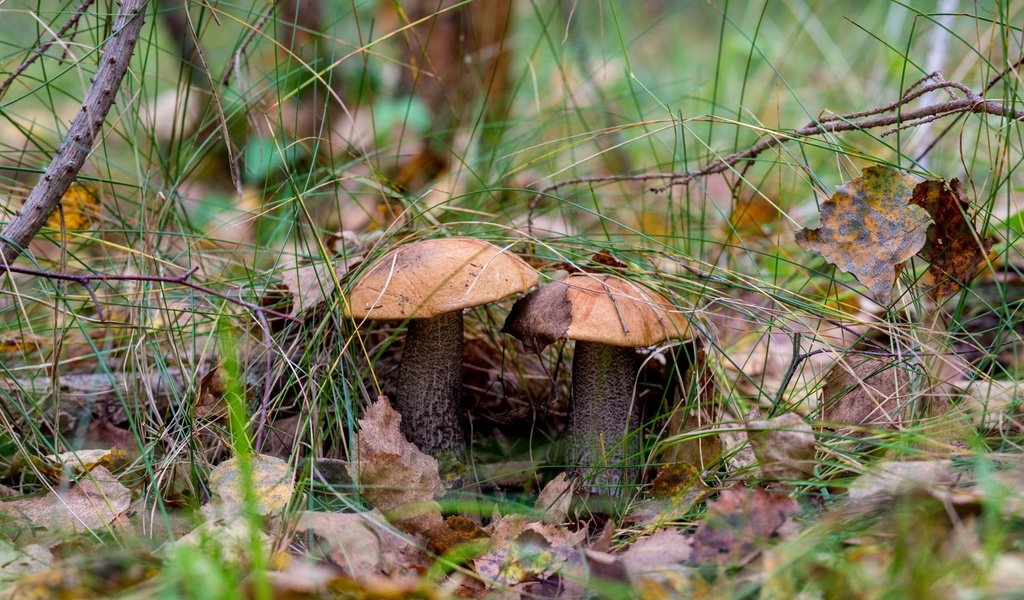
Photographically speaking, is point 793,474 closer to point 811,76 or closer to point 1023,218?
point 1023,218

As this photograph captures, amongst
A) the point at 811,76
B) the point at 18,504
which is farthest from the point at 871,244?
the point at 811,76

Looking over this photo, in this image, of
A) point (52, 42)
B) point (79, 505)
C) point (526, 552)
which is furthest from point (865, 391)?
point (52, 42)

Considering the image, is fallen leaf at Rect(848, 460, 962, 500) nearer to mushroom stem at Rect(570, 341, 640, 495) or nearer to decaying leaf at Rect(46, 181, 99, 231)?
mushroom stem at Rect(570, 341, 640, 495)

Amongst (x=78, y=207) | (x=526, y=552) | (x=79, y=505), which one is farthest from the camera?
(x=78, y=207)

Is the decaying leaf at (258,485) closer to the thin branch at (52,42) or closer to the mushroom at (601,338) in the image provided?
the mushroom at (601,338)

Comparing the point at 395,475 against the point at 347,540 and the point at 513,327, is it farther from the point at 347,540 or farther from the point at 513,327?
the point at 513,327
